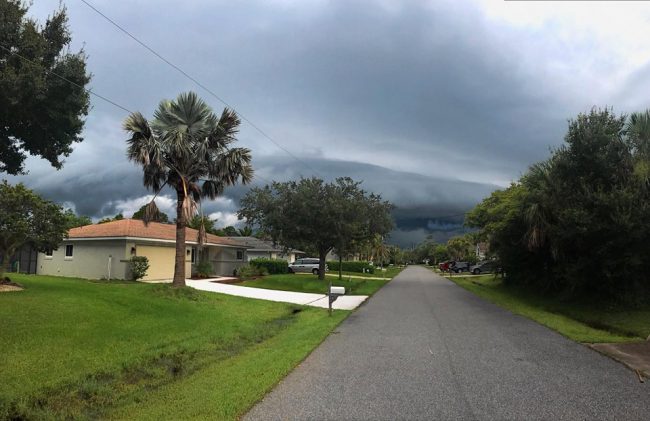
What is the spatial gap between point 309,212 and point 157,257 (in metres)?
9.40

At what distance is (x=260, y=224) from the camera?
114ft

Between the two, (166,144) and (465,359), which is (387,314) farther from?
(166,144)

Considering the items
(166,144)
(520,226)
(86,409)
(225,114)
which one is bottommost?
(86,409)

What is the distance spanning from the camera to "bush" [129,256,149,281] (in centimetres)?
2659

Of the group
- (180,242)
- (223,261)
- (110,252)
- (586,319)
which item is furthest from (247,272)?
(586,319)

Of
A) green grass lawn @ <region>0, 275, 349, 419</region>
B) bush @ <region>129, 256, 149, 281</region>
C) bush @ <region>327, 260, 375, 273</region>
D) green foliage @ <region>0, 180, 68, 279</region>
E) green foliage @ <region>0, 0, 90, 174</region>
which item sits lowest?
green grass lawn @ <region>0, 275, 349, 419</region>

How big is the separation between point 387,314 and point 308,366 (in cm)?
900

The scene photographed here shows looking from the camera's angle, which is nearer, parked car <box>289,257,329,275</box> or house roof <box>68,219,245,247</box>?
house roof <box>68,219,245,247</box>

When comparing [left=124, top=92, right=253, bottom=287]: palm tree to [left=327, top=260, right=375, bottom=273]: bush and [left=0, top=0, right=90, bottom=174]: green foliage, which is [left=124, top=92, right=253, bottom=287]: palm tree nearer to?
[left=0, top=0, right=90, bottom=174]: green foliage

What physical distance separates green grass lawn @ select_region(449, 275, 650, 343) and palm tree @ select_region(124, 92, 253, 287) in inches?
467

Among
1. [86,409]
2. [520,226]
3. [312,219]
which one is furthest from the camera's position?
[312,219]

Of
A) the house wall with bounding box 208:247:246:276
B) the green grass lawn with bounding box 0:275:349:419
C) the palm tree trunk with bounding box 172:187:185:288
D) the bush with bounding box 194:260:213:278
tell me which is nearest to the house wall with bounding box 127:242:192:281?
the bush with bounding box 194:260:213:278

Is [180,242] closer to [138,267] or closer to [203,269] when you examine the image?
[138,267]

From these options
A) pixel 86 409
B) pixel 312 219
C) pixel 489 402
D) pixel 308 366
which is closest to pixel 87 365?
pixel 86 409
